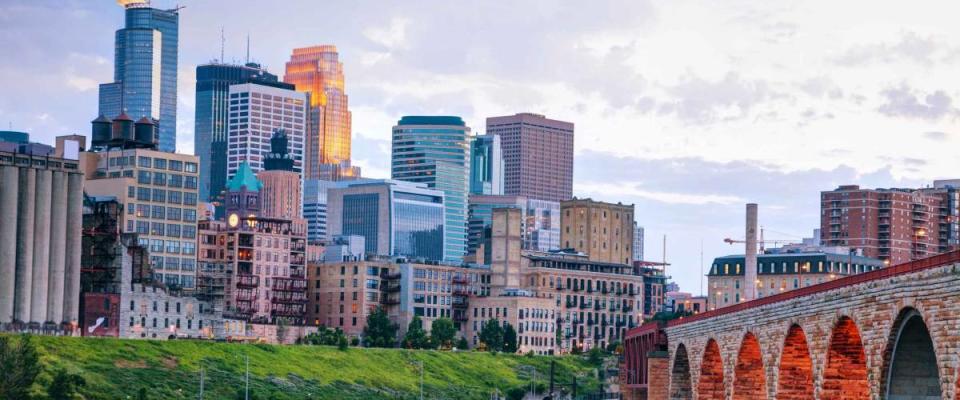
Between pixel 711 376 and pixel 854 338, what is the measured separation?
173 feet

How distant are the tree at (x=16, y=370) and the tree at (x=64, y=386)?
207cm

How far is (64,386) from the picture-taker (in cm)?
15925

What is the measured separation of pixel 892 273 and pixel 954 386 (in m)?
11.2

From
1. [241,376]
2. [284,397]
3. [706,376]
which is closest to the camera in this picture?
[706,376]

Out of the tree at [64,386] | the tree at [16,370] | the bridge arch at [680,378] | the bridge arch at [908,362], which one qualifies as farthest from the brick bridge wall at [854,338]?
the tree at [64,386]

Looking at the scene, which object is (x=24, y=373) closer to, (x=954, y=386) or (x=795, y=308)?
(x=795, y=308)

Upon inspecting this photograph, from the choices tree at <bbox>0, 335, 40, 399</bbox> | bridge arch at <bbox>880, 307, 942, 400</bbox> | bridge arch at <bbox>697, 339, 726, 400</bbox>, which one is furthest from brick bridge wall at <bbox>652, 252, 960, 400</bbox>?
tree at <bbox>0, 335, 40, 399</bbox>

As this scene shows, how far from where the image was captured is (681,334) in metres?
158

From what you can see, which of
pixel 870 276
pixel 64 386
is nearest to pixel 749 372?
pixel 870 276

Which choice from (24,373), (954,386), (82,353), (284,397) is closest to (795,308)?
(954,386)

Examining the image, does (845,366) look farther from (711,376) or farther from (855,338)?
(711,376)

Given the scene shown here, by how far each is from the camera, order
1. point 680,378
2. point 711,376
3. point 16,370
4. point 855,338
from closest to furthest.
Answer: point 855,338
point 711,376
point 16,370
point 680,378

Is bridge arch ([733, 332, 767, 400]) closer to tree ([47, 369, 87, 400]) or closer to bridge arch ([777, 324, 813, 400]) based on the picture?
bridge arch ([777, 324, 813, 400])

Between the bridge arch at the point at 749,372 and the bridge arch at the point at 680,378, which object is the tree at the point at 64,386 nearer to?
the bridge arch at the point at 680,378
